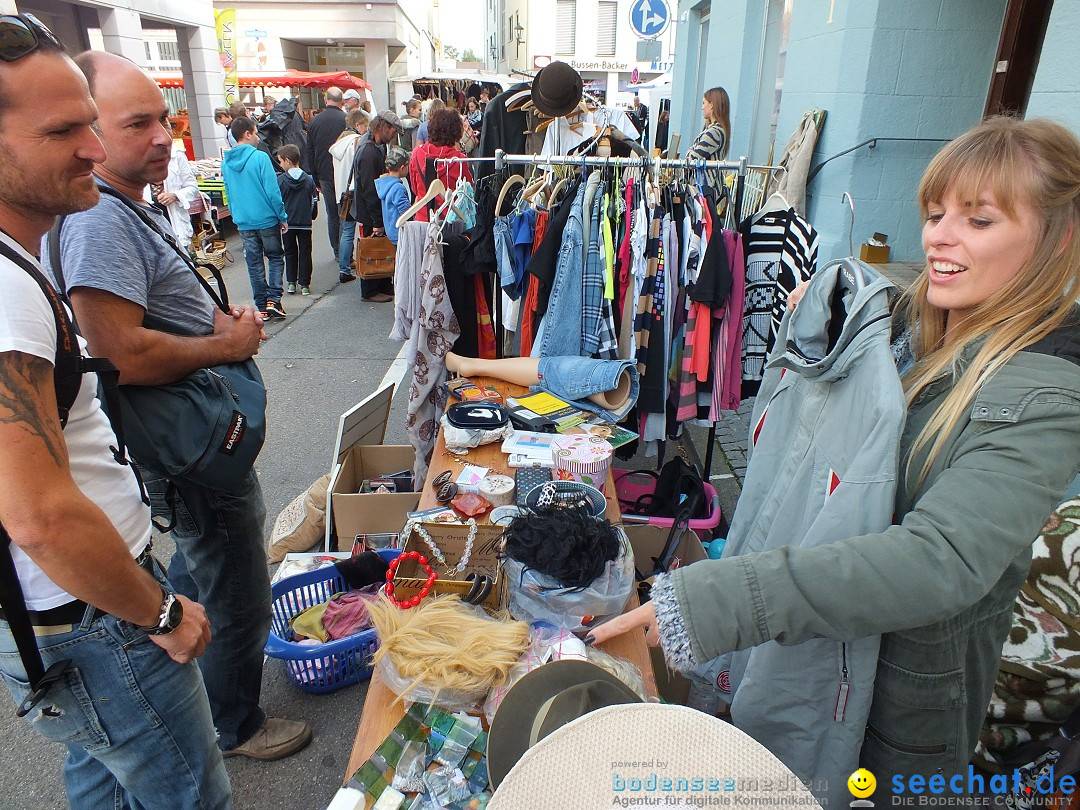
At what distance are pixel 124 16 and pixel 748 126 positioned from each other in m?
13.9

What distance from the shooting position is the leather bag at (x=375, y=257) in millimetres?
7554

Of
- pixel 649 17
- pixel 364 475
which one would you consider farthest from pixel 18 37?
pixel 649 17

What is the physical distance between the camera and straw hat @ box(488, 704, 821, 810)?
33.2 inches

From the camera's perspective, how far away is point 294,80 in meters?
21.3

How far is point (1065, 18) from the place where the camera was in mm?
3088

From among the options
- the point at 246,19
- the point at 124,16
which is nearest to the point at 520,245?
the point at 124,16

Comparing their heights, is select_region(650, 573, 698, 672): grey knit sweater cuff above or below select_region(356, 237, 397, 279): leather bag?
above

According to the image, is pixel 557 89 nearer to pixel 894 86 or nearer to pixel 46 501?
pixel 894 86

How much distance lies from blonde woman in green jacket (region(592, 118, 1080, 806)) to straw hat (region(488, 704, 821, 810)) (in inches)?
8.5

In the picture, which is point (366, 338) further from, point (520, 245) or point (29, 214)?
point (29, 214)

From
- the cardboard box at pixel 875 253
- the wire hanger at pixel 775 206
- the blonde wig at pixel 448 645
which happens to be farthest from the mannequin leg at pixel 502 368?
the cardboard box at pixel 875 253

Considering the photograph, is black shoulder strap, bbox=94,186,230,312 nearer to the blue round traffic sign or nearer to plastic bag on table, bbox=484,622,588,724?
plastic bag on table, bbox=484,622,588,724

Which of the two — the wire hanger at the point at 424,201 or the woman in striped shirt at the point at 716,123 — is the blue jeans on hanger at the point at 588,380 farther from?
the woman in striped shirt at the point at 716,123

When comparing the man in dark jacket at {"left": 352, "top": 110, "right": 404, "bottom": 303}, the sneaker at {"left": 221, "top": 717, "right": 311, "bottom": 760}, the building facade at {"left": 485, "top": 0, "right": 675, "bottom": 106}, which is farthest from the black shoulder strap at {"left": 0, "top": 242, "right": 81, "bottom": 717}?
the building facade at {"left": 485, "top": 0, "right": 675, "bottom": 106}
